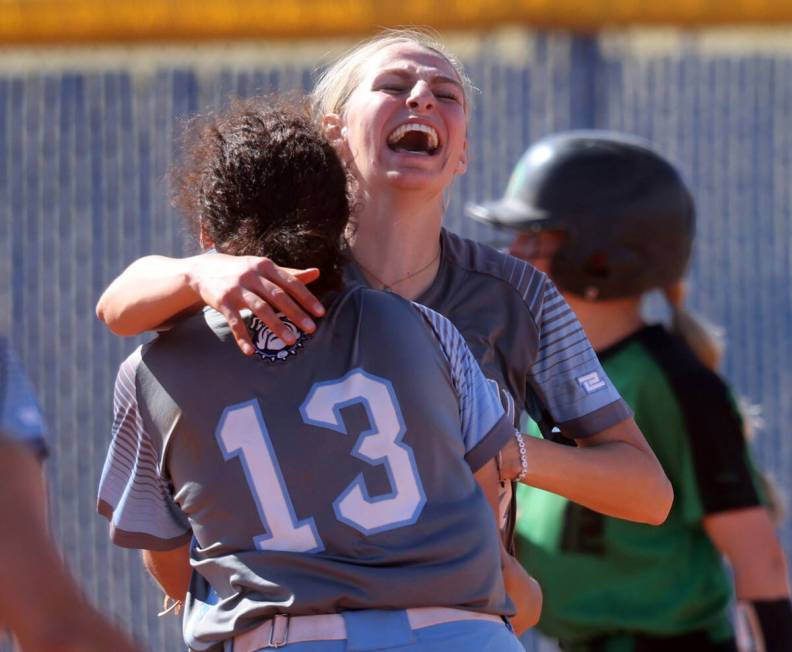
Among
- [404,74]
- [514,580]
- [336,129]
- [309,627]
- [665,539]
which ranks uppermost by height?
[404,74]

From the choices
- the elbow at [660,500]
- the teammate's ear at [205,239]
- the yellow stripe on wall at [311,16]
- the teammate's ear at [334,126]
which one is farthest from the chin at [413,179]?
the yellow stripe on wall at [311,16]

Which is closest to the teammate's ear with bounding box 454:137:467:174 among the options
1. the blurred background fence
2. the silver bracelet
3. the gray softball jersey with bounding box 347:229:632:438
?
the gray softball jersey with bounding box 347:229:632:438

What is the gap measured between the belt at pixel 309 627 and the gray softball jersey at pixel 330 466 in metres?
0.01

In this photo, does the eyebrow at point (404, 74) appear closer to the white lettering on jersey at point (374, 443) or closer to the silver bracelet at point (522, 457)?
the silver bracelet at point (522, 457)

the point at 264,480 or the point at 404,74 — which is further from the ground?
the point at 404,74

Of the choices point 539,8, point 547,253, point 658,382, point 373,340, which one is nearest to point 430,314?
point 373,340

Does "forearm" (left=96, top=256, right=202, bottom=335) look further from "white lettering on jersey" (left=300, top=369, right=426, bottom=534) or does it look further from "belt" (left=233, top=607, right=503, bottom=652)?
"belt" (left=233, top=607, right=503, bottom=652)

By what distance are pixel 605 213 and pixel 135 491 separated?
238 centimetres

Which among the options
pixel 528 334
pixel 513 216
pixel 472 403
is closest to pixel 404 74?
pixel 528 334

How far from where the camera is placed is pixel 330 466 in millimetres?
2264

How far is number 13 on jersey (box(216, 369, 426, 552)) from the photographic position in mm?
2260

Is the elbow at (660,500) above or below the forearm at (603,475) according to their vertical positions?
below

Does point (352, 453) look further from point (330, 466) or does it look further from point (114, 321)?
point (114, 321)

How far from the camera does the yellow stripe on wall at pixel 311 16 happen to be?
6.24 meters
